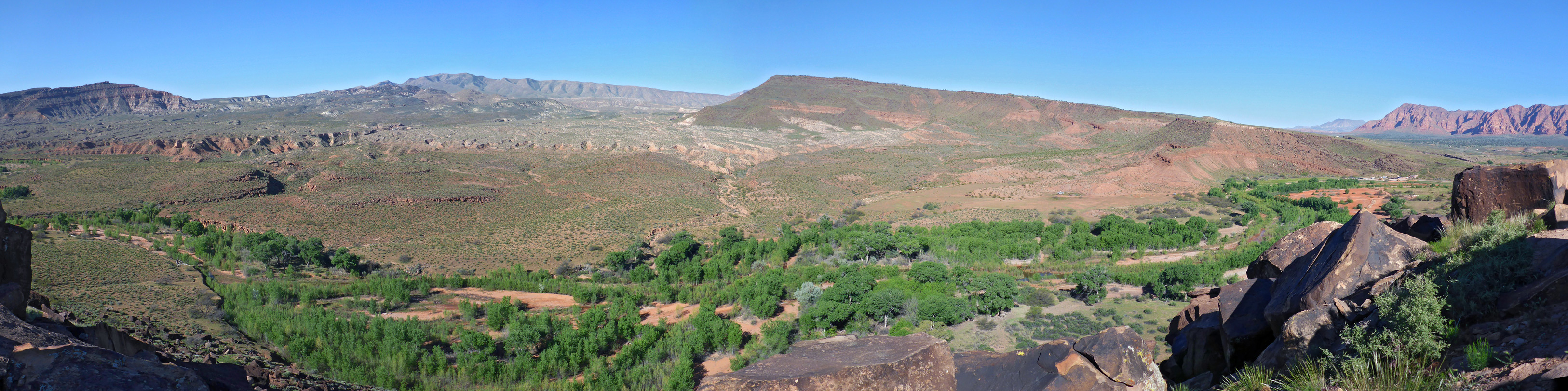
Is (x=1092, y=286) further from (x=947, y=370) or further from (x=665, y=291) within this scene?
(x=947, y=370)

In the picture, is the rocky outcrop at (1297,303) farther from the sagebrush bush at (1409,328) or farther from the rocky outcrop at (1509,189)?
the rocky outcrop at (1509,189)

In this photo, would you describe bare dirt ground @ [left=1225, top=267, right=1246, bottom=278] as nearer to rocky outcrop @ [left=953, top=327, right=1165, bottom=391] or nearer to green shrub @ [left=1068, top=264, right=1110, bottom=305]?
green shrub @ [left=1068, top=264, right=1110, bottom=305]

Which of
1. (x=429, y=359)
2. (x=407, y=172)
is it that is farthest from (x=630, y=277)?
(x=407, y=172)

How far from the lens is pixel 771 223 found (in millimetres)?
47812

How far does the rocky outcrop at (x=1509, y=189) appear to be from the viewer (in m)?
9.21

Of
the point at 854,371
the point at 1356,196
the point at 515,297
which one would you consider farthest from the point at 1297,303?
the point at 1356,196

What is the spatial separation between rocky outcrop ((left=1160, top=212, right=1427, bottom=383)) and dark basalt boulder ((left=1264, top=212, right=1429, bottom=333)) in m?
0.01

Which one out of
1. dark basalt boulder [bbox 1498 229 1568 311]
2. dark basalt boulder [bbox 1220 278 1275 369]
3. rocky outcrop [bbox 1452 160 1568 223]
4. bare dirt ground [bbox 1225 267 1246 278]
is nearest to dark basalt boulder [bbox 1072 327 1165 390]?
dark basalt boulder [bbox 1220 278 1275 369]

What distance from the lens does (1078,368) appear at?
26.9 feet

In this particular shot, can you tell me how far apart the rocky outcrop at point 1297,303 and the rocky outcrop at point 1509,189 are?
198 centimetres

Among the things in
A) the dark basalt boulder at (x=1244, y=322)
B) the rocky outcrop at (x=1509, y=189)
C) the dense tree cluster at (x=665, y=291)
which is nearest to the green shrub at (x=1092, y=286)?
the dense tree cluster at (x=665, y=291)

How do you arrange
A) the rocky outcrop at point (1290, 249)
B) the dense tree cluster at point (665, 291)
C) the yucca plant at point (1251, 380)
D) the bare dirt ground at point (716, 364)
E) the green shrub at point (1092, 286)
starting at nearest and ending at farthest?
the yucca plant at point (1251, 380) → the rocky outcrop at point (1290, 249) → the dense tree cluster at point (665, 291) → the bare dirt ground at point (716, 364) → the green shrub at point (1092, 286)

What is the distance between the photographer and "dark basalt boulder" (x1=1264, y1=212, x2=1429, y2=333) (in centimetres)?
782

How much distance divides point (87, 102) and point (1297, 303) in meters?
223
